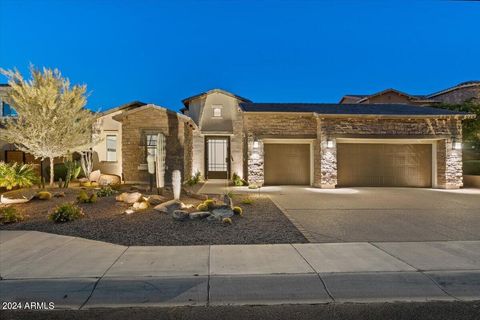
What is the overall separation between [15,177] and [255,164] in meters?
9.74

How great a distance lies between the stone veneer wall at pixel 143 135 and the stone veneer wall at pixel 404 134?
717 cm

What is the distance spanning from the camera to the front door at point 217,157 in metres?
17.0

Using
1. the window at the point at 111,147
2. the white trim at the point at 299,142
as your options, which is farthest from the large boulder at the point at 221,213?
the window at the point at 111,147

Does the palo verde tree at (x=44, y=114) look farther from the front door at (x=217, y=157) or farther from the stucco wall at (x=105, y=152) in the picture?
the front door at (x=217, y=157)

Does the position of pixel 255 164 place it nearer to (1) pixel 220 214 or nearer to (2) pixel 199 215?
(1) pixel 220 214

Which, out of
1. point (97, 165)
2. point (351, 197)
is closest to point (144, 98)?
point (97, 165)

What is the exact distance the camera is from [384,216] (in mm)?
7543

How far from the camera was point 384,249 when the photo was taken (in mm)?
4910

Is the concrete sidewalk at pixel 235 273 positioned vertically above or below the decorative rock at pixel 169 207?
below

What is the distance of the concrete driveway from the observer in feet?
19.0

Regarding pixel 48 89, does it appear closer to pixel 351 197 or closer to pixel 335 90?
pixel 351 197

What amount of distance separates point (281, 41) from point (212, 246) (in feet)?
366

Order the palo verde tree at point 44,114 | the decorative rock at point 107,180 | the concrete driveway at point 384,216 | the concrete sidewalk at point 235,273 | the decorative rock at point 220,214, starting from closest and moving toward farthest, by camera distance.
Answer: the concrete sidewalk at point 235,273, the concrete driveway at point 384,216, the decorative rock at point 220,214, the palo verde tree at point 44,114, the decorative rock at point 107,180

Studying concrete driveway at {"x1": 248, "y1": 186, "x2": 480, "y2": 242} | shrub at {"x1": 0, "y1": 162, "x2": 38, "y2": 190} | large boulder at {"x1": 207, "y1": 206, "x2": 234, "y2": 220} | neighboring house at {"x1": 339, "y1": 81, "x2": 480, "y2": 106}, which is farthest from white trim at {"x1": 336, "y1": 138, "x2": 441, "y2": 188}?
shrub at {"x1": 0, "y1": 162, "x2": 38, "y2": 190}
